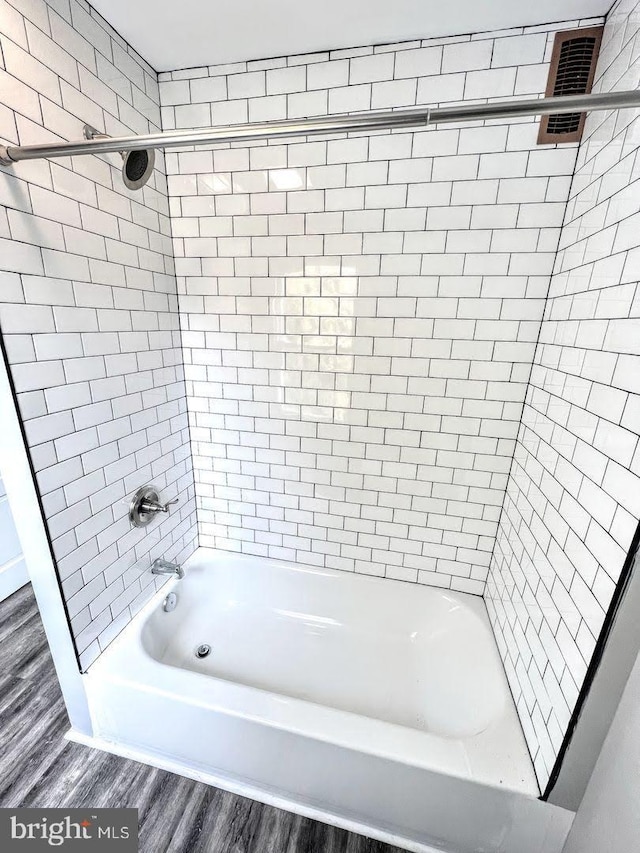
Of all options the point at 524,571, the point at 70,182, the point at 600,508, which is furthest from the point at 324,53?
the point at 524,571

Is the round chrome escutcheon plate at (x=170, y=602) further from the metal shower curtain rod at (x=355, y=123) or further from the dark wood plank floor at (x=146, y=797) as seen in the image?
the metal shower curtain rod at (x=355, y=123)

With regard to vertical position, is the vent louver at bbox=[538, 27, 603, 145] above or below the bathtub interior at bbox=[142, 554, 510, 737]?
above

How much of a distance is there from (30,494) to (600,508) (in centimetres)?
159

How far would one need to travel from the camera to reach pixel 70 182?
3.71 ft

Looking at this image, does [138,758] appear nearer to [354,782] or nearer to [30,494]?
[354,782]

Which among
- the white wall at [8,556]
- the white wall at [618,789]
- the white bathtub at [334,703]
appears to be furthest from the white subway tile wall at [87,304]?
the white wall at [618,789]

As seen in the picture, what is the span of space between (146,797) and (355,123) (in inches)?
84.4

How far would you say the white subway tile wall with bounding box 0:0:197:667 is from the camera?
3.30 feet

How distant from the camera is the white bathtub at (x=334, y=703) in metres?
1.11

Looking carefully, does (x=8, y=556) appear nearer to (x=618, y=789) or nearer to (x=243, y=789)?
(x=243, y=789)

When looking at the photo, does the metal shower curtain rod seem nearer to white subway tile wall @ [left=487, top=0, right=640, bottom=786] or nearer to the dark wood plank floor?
white subway tile wall @ [left=487, top=0, right=640, bottom=786]

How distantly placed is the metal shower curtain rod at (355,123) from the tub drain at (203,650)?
200cm

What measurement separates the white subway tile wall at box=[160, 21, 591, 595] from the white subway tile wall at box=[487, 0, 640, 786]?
188 millimetres

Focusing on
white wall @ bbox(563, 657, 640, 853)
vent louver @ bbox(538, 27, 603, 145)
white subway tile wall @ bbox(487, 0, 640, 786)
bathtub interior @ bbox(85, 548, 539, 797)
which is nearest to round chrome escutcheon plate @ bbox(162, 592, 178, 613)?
bathtub interior @ bbox(85, 548, 539, 797)
